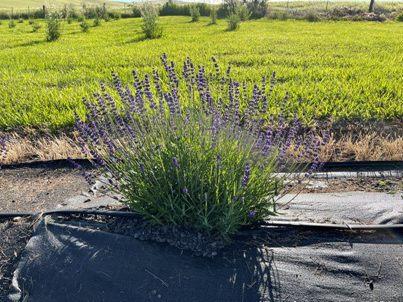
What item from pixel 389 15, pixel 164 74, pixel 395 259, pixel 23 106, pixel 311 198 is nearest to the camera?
pixel 395 259

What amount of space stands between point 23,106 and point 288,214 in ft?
15.4

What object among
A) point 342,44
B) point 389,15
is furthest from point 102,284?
point 389,15

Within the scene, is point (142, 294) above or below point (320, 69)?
below

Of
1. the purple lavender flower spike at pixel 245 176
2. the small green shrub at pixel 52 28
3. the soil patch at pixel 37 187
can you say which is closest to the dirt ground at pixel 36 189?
the soil patch at pixel 37 187

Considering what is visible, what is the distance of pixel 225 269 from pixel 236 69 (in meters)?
5.94

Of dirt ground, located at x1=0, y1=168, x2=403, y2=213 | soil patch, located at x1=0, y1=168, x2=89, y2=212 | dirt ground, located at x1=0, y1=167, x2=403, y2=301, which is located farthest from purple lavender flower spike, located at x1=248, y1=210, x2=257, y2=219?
soil patch, located at x1=0, y1=168, x2=89, y2=212

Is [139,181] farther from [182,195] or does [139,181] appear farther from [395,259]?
[395,259]

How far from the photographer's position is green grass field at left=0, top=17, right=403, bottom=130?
204 inches

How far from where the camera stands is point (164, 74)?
24.1 feet

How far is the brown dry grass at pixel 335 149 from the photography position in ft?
12.9

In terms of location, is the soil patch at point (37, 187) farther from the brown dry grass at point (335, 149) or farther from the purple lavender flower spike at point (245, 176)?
the purple lavender flower spike at point (245, 176)

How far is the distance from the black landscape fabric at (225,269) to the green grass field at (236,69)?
2770mm

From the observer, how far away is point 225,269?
2.13 meters

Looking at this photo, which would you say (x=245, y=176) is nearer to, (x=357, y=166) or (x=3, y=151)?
(x=357, y=166)
